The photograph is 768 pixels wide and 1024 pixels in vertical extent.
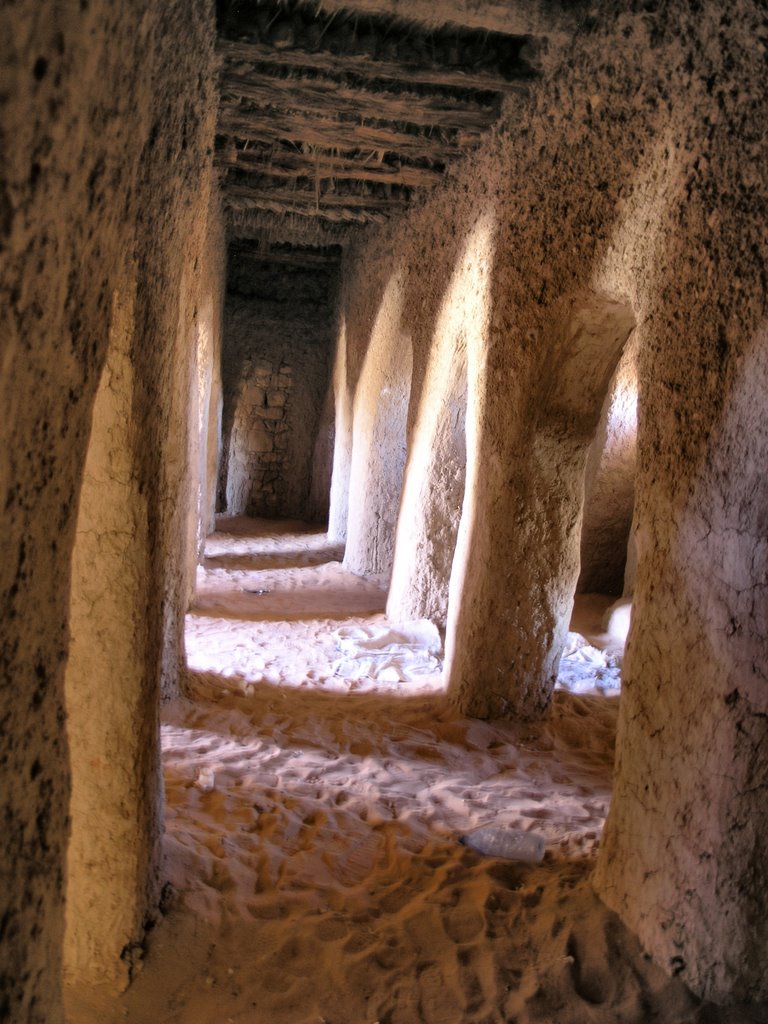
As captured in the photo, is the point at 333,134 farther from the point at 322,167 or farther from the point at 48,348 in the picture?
the point at 48,348

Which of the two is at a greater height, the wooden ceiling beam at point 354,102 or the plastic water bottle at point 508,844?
the wooden ceiling beam at point 354,102

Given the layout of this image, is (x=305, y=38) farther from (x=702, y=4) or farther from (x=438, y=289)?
(x=438, y=289)

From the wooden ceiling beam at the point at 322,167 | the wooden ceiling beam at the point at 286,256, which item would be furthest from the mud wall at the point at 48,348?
the wooden ceiling beam at the point at 286,256

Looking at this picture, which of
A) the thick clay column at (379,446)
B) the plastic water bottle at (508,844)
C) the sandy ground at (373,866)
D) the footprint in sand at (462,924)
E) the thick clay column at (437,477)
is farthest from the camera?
the thick clay column at (379,446)

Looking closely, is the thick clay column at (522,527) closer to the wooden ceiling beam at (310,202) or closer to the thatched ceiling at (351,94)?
the thatched ceiling at (351,94)

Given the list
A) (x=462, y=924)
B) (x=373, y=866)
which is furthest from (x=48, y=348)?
(x=373, y=866)

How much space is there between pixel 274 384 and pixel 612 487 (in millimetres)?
6311

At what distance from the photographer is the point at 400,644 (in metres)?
6.29

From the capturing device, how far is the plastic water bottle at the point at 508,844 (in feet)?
11.0

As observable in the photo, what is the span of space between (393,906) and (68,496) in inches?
92.6

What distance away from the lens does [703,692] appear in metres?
2.52

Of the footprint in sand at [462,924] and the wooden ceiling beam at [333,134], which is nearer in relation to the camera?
the footprint in sand at [462,924]

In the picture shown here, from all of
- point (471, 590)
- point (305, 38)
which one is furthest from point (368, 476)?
point (305, 38)

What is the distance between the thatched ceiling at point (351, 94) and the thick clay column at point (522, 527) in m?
1.18
